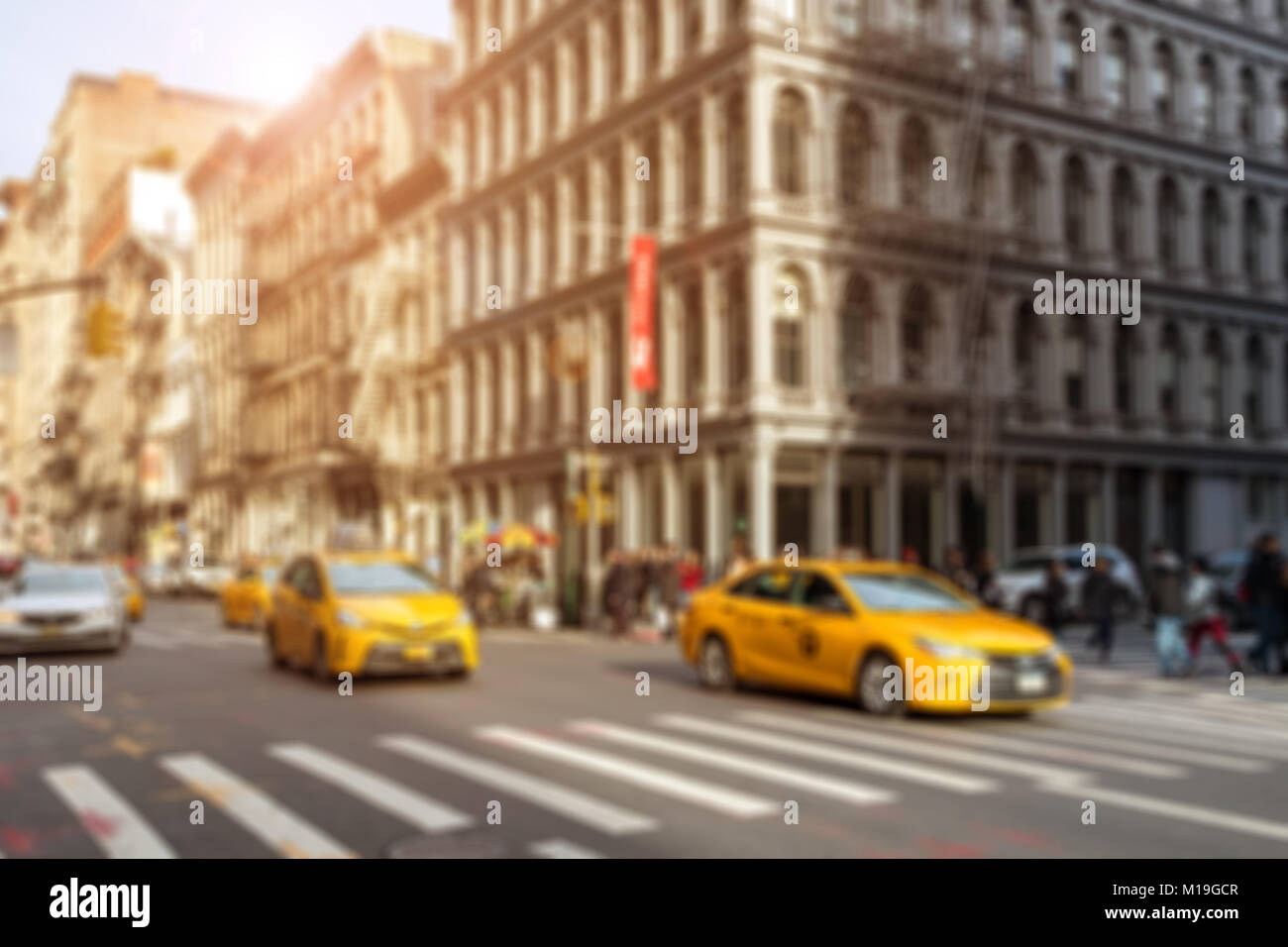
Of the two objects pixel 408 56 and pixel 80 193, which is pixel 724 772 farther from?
pixel 408 56

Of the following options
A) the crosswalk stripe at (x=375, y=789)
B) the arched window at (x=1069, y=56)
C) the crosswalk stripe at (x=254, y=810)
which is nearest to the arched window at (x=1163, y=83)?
the arched window at (x=1069, y=56)

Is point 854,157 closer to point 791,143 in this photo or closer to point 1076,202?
point 791,143

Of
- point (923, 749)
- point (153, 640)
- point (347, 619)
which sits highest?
point (347, 619)

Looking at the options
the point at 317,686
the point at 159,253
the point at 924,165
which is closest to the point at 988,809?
the point at 317,686

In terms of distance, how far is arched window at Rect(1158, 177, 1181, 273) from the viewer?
39094 mm

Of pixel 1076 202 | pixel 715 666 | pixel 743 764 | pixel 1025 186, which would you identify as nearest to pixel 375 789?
pixel 743 764

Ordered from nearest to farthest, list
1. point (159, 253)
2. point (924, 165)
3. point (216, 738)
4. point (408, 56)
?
point (216, 738) → point (924, 165) → point (408, 56) → point (159, 253)

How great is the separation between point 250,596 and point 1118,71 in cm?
2950

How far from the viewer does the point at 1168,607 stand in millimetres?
17609

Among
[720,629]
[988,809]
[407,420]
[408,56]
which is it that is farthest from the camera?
[408,56]

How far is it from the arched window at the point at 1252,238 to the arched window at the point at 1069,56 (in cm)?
825
